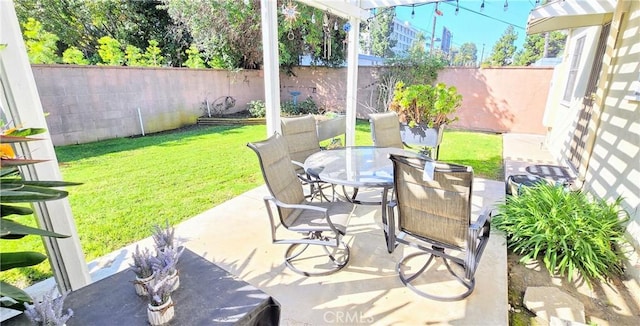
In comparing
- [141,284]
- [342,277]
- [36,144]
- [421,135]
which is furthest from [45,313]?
[421,135]

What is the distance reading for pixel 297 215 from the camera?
238 centimetres

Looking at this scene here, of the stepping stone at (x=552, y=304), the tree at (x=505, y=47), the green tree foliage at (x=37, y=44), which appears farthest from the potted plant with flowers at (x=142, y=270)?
the tree at (x=505, y=47)

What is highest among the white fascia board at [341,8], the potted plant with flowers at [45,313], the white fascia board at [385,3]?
the white fascia board at [385,3]

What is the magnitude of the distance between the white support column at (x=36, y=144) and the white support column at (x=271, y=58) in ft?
5.91

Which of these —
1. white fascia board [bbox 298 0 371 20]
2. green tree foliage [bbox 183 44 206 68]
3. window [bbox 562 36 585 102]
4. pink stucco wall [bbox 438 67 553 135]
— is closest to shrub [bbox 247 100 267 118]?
green tree foliage [bbox 183 44 206 68]

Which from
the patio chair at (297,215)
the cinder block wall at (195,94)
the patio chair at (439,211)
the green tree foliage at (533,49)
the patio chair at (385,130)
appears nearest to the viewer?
the patio chair at (439,211)

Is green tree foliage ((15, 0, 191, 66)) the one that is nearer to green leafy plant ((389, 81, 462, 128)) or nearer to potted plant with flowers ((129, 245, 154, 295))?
green leafy plant ((389, 81, 462, 128))

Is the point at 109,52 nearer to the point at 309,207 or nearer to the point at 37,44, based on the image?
the point at 37,44

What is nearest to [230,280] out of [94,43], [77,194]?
[77,194]

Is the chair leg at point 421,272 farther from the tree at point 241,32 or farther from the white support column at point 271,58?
the tree at point 241,32

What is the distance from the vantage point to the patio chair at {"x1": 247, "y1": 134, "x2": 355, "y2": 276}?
215 centimetres

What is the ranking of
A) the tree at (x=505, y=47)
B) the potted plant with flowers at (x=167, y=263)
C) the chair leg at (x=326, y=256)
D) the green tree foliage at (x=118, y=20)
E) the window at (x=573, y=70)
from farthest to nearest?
the tree at (x=505, y=47) → the green tree foliage at (x=118, y=20) → the window at (x=573, y=70) → the chair leg at (x=326, y=256) → the potted plant with flowers at (x=167, y=263)

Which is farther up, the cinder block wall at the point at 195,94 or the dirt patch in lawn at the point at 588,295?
the cinder block wall at the point at 195,94

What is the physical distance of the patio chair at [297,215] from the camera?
215cm
